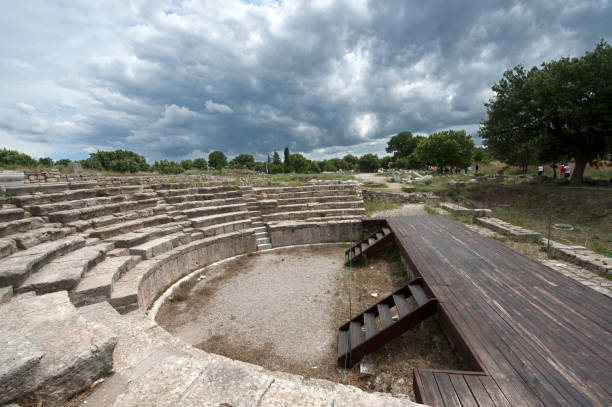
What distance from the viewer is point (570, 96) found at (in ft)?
50.7

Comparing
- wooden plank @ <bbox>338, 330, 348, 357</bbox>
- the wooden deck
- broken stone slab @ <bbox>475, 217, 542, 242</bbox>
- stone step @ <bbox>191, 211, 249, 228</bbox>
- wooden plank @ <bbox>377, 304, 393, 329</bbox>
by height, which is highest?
stone step @ <bbox>191, 211, 249, 228</bbox>

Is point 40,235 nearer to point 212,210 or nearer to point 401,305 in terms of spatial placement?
point 212,210

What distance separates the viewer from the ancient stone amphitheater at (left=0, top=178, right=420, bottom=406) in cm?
212

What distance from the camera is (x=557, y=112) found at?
52.9 feet

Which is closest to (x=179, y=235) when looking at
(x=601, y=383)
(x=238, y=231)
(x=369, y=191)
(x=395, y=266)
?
(x=238, y=231)

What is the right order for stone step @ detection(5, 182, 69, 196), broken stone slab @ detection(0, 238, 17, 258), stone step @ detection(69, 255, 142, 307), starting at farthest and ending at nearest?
stone step @ detection(5, 182, 69, 196)
broken stone slab @ detection(0, 238, 17, 258)
stone step @ detection(69, 255, 142, 307)

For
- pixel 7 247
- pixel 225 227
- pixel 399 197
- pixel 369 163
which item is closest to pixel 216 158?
pixel 369 163

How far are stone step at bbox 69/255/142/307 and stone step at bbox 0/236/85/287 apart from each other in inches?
28.0

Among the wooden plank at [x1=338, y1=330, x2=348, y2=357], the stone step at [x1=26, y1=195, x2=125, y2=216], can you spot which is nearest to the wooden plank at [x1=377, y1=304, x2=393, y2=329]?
the wooden plank at [x1=338, y1=330, x2=348, y2=357]

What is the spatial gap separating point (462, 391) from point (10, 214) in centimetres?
940

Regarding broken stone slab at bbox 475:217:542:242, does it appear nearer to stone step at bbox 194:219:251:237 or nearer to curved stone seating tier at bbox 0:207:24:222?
stone step at bbox 194:219:251:237

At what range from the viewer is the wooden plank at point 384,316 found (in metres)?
4.32

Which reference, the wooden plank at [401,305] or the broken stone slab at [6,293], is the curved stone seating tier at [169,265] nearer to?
the broken stone slab at [6,293]

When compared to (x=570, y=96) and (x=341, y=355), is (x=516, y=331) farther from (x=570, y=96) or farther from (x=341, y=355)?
(x=570, y=96)
